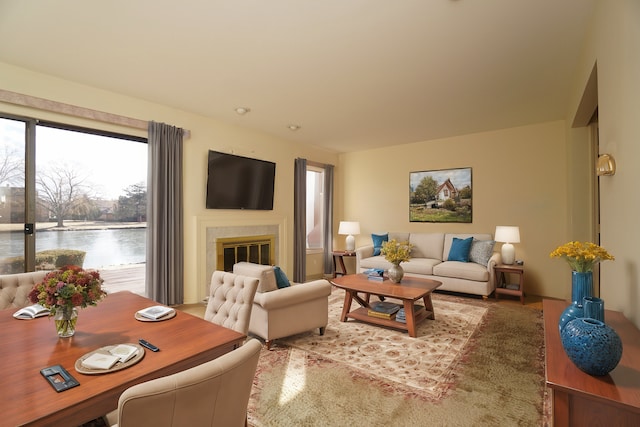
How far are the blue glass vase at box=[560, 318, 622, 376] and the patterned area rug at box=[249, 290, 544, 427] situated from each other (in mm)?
1093

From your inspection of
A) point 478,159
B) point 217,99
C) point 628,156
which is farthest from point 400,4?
point 478,159

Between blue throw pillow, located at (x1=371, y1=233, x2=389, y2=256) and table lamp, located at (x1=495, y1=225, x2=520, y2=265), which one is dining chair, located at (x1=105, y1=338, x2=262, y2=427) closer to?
table lamp, located at (x1=495, y1=225, x2=520, y2=265)

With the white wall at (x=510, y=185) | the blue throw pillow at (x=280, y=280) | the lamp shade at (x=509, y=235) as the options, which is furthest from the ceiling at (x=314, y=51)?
the blue throw pillow at (x=280, y=280)

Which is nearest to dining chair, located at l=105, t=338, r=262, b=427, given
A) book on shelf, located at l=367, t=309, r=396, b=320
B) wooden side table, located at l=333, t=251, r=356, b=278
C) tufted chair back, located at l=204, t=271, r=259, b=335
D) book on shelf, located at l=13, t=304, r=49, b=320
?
tufted chair back, located at l=204, t=271, r=259, b=335

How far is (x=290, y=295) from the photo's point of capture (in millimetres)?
3004

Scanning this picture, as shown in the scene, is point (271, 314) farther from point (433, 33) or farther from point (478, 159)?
point (478, 159)

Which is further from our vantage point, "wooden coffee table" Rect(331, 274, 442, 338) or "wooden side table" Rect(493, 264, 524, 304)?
"wooden side table" Rect(493, 264, 524, 304)

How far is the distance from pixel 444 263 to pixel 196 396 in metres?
4.96

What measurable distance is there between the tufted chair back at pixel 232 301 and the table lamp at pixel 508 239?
4.21 meters

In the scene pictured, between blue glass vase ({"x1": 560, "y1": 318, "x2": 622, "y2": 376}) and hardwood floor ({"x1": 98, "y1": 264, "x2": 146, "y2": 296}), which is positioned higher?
blue glass vase ({"x1": 560, "y1": 318, "x2": 622, "y2": 376})

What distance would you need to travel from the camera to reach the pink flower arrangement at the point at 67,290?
1474mm

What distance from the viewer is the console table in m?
1.01

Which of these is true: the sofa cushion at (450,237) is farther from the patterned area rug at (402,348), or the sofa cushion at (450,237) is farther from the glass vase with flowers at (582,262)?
the glass vase with flowers at (582,262)

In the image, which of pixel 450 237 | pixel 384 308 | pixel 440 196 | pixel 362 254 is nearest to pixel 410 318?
pixel 384 308
